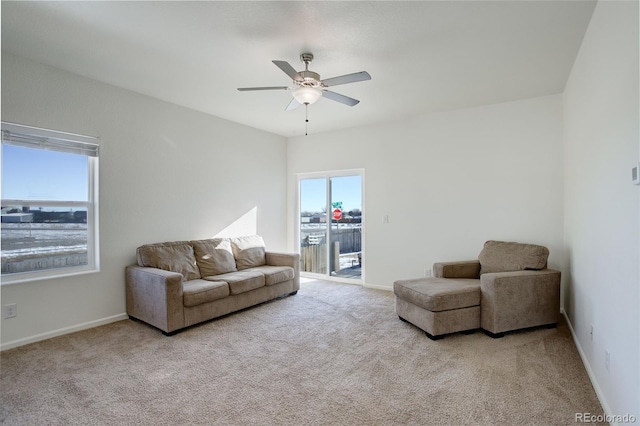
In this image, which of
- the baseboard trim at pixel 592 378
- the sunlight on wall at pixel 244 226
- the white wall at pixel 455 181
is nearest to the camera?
the baseboard trim at pixel 592 378

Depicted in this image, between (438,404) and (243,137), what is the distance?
459cm

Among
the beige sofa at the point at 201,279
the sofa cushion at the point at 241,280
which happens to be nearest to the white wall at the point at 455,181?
the beige sofa at the point at 201,279

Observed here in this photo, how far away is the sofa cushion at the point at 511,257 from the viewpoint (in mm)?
3455

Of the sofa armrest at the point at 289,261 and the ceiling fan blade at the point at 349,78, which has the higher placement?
the ceiling fan blade at the point at 349,78

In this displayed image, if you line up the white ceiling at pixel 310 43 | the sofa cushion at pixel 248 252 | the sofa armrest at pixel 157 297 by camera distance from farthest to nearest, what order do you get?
1. the sofa cushion at pixel 248 252
2. the sofa armrest at pixel 157 297
3. the white ceiling at pixel 310 43

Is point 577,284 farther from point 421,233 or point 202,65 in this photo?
point 202,65

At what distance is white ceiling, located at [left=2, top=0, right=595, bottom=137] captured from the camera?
2279mm

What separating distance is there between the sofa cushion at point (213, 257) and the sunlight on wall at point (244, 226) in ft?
1.25

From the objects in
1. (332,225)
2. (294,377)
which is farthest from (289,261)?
(294,377)

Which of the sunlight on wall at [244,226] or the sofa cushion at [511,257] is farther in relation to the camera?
the sunlight on wall at [244,226]

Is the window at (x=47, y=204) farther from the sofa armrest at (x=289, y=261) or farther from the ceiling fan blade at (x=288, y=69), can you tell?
the ceiling fan blade at (x=288, y=69)

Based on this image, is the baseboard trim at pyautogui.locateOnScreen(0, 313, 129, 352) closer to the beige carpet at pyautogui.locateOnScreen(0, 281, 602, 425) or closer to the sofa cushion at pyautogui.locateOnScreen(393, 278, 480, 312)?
the beige carpet at pyautogui.locateOnScreen(0, 281, 602, 425)

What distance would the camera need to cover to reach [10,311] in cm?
292

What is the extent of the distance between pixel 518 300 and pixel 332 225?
10.5 ft
